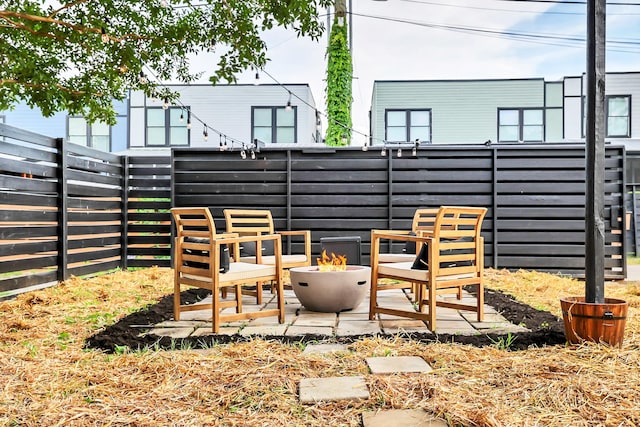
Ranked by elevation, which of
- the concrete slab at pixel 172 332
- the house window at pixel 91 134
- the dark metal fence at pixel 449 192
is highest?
the house window at pixel 91 134

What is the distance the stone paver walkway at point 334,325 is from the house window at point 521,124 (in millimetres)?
10496

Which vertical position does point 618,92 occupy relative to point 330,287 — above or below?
above

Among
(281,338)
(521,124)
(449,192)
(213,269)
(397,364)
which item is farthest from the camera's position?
(521,124)

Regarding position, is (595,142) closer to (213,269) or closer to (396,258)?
(396,258)

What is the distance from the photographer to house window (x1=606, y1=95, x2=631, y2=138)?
14.1 m

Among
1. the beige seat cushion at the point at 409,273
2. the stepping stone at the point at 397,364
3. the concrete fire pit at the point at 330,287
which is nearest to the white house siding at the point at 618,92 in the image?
the beige seat cushion at the point at 409,273

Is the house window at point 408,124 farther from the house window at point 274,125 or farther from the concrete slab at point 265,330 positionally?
the concrete slab at point 265,330

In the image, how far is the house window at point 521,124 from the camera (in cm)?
1386

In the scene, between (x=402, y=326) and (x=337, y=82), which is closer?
(x=402, y=326)

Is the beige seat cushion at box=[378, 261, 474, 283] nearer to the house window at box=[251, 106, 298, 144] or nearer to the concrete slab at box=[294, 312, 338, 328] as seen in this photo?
the concrete slab at box=[294, 312, 338, 328]

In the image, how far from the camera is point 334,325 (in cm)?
390

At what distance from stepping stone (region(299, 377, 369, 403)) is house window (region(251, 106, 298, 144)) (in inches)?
469

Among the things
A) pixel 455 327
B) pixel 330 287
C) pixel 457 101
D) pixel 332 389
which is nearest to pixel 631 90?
pixel 457 101

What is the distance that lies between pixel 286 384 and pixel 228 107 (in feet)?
41.3
